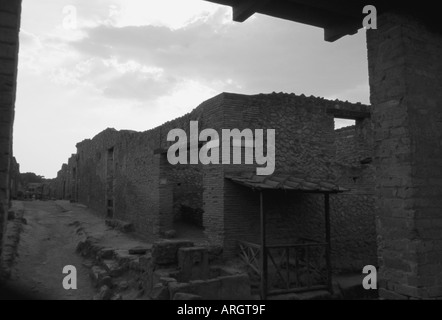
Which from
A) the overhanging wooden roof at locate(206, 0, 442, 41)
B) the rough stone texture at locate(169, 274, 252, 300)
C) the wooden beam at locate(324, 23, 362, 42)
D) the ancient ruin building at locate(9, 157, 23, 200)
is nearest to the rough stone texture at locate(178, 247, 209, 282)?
the rough stone texture at locate(169, 274, 252, 300)

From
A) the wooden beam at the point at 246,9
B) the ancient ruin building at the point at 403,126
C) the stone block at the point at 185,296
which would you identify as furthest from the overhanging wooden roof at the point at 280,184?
the wooden beam at the point at 246,9

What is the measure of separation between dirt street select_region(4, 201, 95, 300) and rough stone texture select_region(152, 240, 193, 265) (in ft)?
5.73

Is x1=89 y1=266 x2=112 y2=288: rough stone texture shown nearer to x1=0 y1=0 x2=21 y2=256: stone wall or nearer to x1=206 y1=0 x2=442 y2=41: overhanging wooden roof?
x1=0 y1=0 x2=21 y2=256: stone wall

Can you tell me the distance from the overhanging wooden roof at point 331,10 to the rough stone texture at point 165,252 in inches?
206

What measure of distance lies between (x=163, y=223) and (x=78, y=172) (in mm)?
14571

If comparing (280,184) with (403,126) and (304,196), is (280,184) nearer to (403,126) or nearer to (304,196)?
(304,196)

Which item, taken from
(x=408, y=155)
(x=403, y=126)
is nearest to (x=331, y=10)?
(x=403, y=126)

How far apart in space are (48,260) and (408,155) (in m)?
9.41

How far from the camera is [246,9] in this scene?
390cm

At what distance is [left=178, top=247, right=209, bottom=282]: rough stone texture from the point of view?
7719 millimetres

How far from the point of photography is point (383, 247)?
14.1ft

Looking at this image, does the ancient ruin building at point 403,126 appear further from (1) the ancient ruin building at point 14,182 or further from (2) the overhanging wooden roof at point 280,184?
(1) the ancient ruin building at point 14,182
